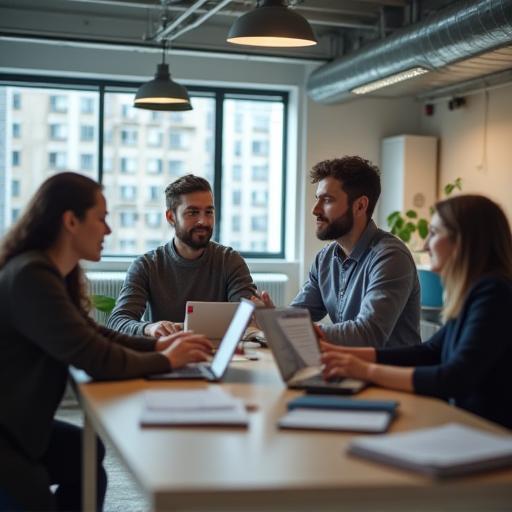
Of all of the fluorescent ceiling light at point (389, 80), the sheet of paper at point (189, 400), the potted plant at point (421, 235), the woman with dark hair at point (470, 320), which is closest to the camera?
the sheet of paper at point (189, 400)

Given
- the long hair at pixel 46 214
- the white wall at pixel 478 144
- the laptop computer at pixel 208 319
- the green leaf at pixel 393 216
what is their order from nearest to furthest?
1. the long hair at pixel 46 214
2. the laptop computer at pixel 208 319
3. the white wall at pixel 478 144
4. the green leaf at pixel 393 216

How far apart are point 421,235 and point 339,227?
12.2ft

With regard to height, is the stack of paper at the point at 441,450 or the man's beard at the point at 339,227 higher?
the man's beard at the point at 339,227

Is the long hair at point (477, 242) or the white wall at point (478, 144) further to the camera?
the white wall at point (478, 144)

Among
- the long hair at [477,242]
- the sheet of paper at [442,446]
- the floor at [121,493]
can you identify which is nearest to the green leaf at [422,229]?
the floor at [121,493]

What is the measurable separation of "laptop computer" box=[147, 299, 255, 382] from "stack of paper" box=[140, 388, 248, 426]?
12.1 inches

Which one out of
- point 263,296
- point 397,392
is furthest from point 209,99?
point 397,392

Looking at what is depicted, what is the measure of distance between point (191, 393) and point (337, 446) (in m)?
0.53

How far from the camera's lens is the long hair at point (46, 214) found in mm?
2500

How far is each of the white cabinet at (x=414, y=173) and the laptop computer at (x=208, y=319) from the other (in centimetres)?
490

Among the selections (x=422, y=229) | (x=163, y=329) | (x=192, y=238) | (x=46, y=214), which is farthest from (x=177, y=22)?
(x=46, y=214)

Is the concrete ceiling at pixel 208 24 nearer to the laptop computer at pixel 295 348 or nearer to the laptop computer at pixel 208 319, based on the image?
the laptop computer at pixel 208 319

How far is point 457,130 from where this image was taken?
24.9 feet

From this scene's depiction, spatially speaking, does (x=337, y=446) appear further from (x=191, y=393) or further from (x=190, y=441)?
(x=191, y=393)
